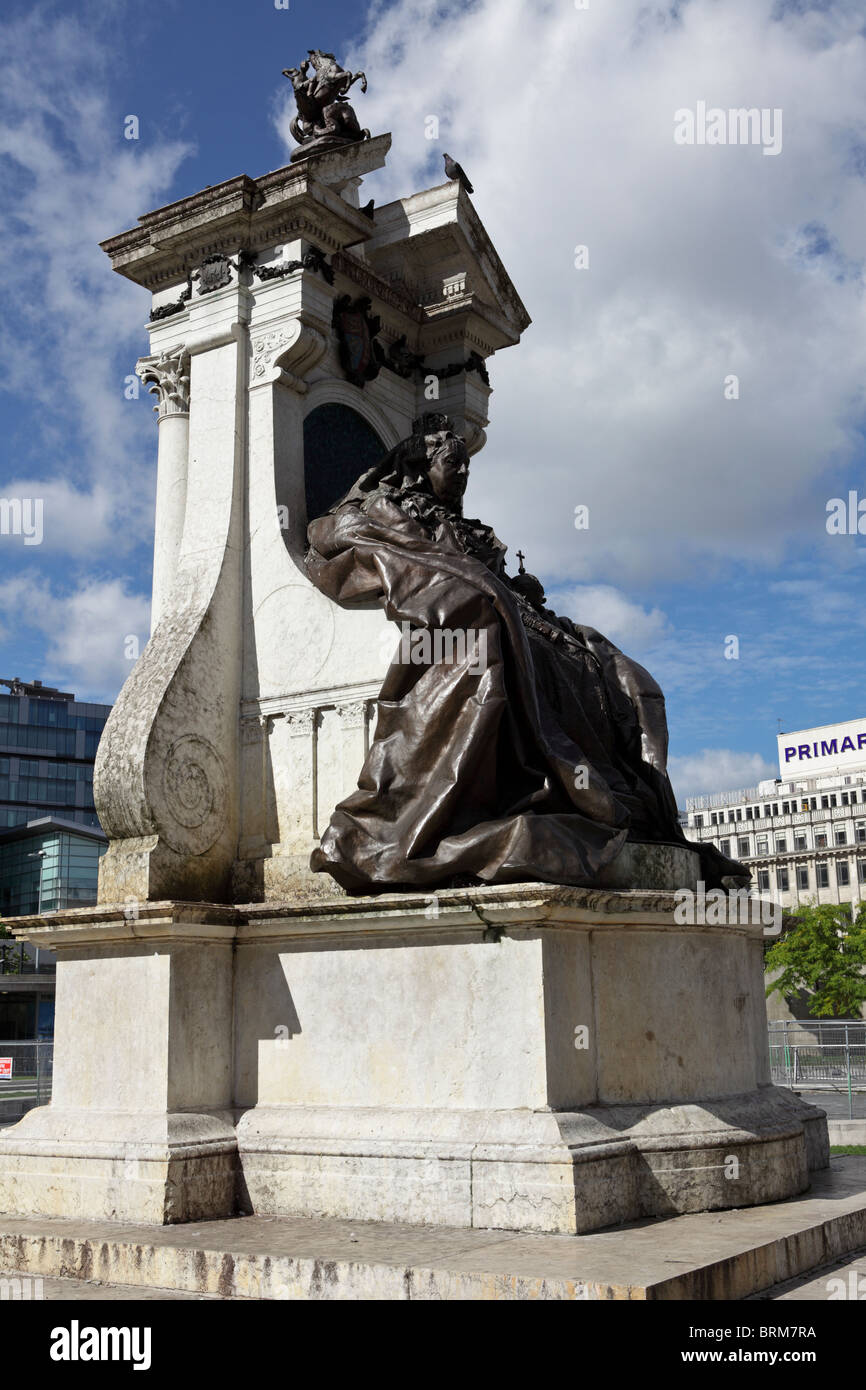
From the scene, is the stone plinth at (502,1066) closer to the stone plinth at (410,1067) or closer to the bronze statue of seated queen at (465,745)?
the stone plinth at (410,1067)

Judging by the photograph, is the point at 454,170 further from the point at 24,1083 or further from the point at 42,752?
the point at 42,752

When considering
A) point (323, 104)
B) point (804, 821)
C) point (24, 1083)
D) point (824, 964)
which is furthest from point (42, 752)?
point (323, 104)

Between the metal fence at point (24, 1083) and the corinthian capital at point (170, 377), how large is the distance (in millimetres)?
13523

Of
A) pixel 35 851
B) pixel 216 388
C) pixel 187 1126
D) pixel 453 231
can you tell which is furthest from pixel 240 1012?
pixel 35 851

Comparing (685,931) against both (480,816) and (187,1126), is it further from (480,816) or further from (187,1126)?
(187,1126)

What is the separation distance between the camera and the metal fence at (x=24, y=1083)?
25.6 metres

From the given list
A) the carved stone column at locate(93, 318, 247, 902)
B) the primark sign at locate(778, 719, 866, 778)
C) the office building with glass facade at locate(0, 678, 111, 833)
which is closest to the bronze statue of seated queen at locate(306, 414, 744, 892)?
the carved stone column at locate(93, 318, 247, 902)

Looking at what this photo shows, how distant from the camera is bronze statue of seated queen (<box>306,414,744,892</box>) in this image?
28.4ft

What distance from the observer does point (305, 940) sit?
30.4ft

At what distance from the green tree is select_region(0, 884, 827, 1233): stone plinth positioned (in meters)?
58.4

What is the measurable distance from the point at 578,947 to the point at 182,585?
4.53 m

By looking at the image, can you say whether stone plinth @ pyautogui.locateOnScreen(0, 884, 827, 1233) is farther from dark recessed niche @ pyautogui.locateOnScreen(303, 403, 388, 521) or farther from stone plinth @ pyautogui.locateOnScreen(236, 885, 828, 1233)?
dark recessed niche @ pyautogui.locateOnScreen(303, 403, 388, 521)

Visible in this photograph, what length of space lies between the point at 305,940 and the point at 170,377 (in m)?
5.33
